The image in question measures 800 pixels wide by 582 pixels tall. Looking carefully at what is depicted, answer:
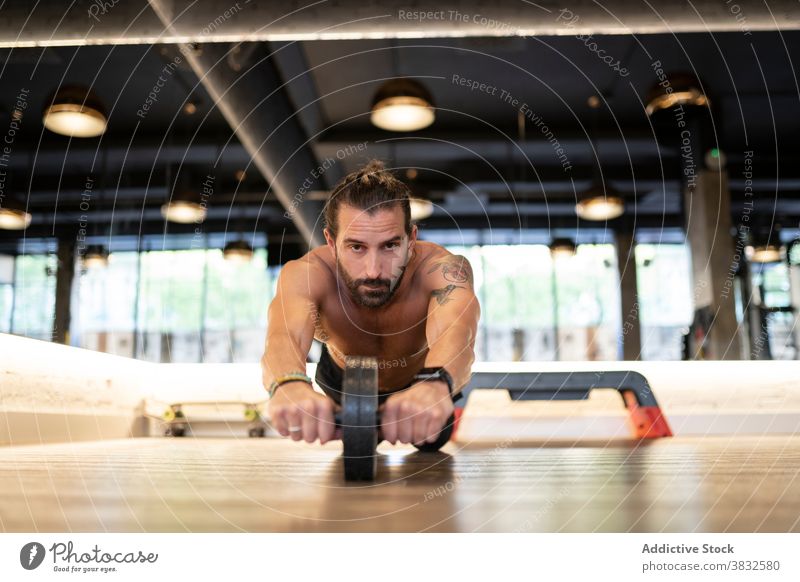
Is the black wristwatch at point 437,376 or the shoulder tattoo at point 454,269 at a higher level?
the shoulder tattoo at point 454,269

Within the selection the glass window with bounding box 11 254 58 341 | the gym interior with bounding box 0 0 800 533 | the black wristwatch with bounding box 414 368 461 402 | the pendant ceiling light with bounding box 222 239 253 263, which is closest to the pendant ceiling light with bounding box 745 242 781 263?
the gym interior with bounding box 0 0 800 533

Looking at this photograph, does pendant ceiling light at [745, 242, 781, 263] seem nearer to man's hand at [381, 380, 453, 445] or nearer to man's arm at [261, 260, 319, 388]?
man's arm at [261, 260, 319, 388]

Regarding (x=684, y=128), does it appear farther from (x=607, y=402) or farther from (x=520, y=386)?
(x=520, y=386)

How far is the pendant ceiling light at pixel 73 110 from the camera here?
1.72m

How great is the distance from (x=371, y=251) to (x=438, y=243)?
2.23ft

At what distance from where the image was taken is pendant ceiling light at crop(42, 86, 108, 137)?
1.72 meters

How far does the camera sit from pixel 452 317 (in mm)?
890

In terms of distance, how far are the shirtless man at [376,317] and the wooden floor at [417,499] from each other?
0.22 feet

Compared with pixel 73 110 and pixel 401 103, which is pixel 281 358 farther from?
pixel 73 110

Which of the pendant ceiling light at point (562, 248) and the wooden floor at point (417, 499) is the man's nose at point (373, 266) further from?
the pendant ceiling light at point (562, 248)

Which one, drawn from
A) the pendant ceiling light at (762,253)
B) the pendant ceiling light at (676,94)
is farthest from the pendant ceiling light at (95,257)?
the pendant ceiling light at (762,253)

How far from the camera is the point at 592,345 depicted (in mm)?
3551

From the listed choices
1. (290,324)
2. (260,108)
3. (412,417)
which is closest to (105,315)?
(260,108)

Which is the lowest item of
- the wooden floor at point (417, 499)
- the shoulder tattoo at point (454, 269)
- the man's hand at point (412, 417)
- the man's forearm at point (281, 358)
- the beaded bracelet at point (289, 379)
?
the wooden floor at point (417, 499)
